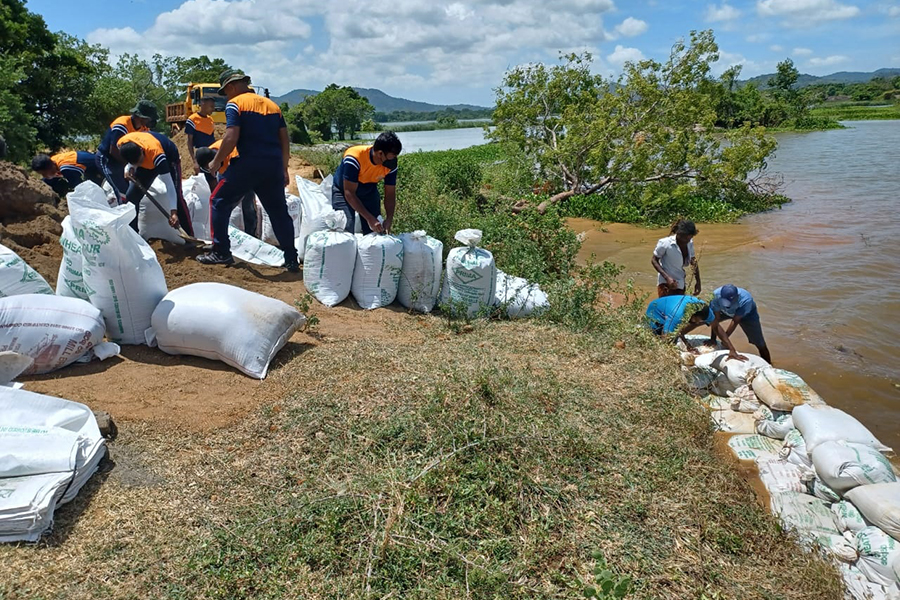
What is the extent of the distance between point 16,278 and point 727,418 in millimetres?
4117

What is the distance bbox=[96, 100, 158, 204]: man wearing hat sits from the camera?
15.8ft

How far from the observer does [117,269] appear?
302 cm

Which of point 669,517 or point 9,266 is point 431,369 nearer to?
point 669,517

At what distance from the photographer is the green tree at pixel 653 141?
32.7 ft

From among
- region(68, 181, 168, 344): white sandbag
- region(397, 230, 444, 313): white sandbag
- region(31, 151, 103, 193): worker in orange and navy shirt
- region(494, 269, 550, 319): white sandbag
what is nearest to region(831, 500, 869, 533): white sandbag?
region(494, 269, 550, 319): white sandbag

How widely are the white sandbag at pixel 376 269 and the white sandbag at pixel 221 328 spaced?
106 centimetres

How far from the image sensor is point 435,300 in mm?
4309

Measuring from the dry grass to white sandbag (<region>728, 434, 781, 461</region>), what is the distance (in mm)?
440

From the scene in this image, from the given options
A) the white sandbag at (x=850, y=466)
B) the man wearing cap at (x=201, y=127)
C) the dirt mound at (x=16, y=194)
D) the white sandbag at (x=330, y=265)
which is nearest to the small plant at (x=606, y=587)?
the white sandbag at (x=850, y=466)

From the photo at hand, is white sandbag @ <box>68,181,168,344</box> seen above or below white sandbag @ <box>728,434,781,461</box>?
above

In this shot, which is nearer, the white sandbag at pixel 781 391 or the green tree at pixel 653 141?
the white sandbag at pixel 781 391

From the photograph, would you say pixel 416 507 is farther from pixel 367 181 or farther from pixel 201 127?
pixel 201 127

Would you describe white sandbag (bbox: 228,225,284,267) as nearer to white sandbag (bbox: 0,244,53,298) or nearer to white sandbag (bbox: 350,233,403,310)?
white sandbag (bbox: 350,233,403,310)

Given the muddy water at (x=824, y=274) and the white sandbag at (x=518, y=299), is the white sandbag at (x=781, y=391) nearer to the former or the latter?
the muddy water at (x=824, y=274)
